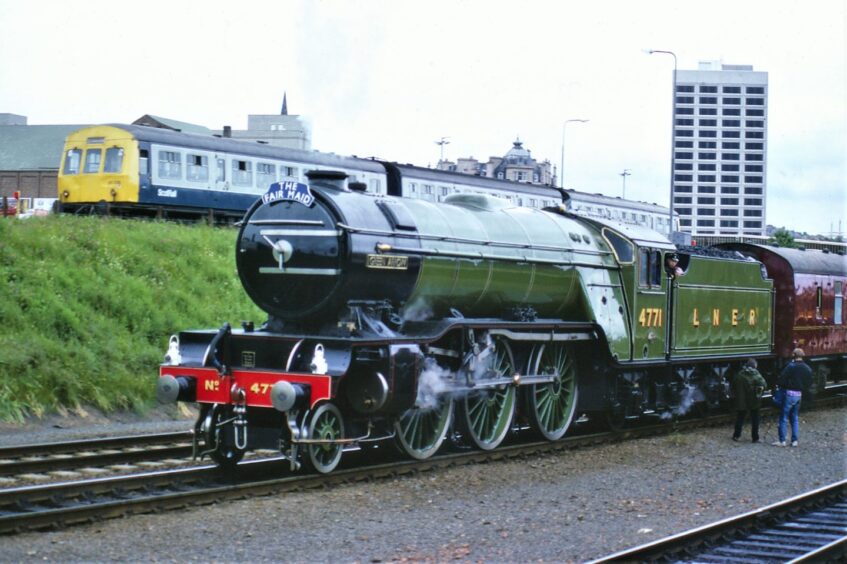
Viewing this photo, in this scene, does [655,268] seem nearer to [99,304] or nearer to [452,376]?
[452,376]

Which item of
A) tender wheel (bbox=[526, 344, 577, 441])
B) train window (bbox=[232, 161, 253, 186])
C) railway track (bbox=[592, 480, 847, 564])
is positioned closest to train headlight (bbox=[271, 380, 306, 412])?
railway track (bbox=[592, 480, 847, 564])

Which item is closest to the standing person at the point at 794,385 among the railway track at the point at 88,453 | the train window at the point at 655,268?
the train window at the point at 655,268

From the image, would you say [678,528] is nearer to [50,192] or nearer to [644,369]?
[644,369]

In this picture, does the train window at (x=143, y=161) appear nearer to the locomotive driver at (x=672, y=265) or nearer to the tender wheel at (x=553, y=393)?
the locomotive driver at (x=672, y=265)

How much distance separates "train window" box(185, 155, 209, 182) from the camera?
2753cm

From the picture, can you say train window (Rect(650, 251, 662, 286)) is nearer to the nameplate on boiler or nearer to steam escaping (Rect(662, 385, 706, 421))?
steam escaping (Rect(662, 385, 706, 421))

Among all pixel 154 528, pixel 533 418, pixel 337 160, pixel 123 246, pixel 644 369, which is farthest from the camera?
pixel 337 160

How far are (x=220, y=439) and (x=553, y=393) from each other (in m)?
5.52

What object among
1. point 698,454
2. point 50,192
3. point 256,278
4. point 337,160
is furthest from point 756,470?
point 50,192

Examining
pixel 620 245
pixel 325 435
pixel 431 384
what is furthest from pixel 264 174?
pixel 325 435

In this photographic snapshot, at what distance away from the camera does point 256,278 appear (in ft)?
38.7

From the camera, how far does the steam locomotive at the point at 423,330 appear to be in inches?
433

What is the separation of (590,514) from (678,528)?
0.94m

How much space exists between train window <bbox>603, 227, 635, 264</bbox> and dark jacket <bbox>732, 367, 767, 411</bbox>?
2741mm
